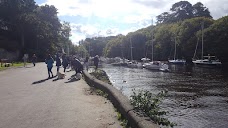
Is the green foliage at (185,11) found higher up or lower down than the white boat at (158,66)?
higher up

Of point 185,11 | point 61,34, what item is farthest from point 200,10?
point 61,34

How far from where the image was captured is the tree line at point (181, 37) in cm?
8531

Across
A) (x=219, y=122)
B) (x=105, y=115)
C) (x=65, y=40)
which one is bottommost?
(x=219, y=122)

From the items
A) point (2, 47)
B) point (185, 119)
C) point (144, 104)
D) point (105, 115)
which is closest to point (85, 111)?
point (105, 115)

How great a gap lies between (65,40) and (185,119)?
10381 cm

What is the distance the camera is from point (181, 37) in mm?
99688

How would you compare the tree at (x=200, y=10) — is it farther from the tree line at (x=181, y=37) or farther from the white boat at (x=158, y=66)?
the white boat at (x=158, y=66)

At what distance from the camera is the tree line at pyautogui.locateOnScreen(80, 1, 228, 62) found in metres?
85.3

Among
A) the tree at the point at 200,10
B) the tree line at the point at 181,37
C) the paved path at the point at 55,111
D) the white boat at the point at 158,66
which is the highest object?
the tree at the point at 200,10

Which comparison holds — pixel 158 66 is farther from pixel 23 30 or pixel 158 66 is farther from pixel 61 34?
pixel 61 34

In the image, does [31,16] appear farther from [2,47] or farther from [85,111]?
[85,111]

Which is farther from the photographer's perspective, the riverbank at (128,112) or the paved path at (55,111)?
the paved path at (55,111)

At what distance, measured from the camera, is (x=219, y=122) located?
15250 millimetres

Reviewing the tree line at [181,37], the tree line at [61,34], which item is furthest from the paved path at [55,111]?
the tree line at [181,37]
